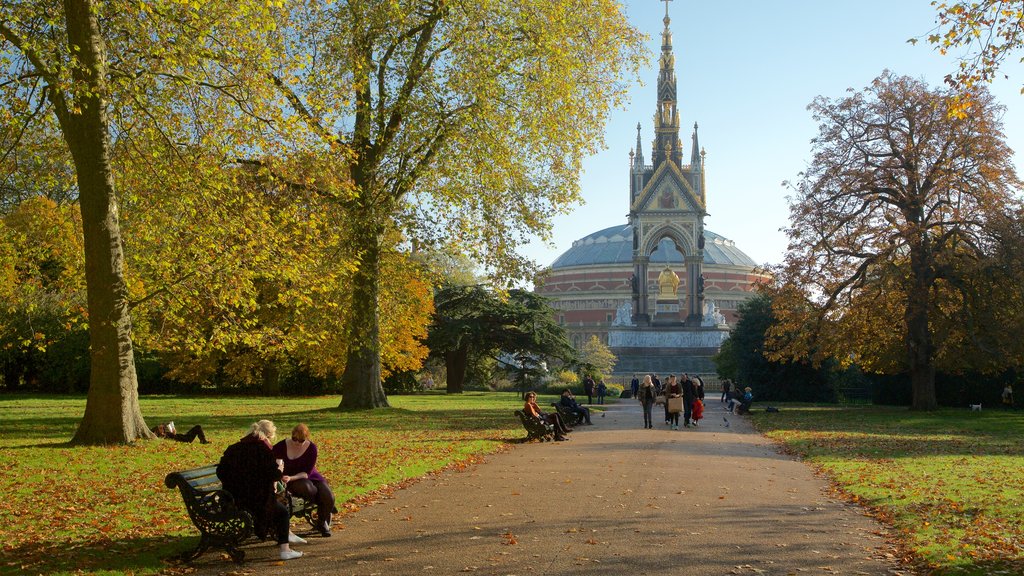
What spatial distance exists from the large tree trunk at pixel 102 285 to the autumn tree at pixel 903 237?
76.0ft

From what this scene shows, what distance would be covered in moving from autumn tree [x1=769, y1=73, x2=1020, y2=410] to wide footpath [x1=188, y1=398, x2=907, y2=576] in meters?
18.1

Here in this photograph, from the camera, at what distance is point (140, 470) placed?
43.1ft

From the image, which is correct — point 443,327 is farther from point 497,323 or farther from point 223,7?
point 223,7

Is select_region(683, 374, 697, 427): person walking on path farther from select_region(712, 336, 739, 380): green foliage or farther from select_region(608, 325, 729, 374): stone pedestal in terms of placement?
select_region(608, 325, 729, 374): stone pedestal

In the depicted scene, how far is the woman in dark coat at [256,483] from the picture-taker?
26.3 ft

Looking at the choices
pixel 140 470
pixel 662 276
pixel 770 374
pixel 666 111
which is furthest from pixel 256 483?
pixel 662 276

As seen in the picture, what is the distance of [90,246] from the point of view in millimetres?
16031

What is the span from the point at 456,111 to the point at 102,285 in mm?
11458

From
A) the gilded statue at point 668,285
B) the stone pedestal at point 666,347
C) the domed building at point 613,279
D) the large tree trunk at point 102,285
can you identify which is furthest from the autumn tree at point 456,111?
the domed building at point 613,279

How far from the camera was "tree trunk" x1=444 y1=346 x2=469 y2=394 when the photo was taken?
5231cm

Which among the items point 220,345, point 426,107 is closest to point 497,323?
point 426,107

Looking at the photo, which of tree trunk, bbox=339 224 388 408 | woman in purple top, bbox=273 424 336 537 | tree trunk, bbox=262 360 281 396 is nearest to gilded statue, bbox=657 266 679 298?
tree trunk, bbox=262 360 281 396

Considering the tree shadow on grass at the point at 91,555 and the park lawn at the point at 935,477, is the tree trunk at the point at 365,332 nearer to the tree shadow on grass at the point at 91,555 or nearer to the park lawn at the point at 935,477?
the park lawn at the point at 935,477

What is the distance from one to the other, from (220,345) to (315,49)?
924 cm
